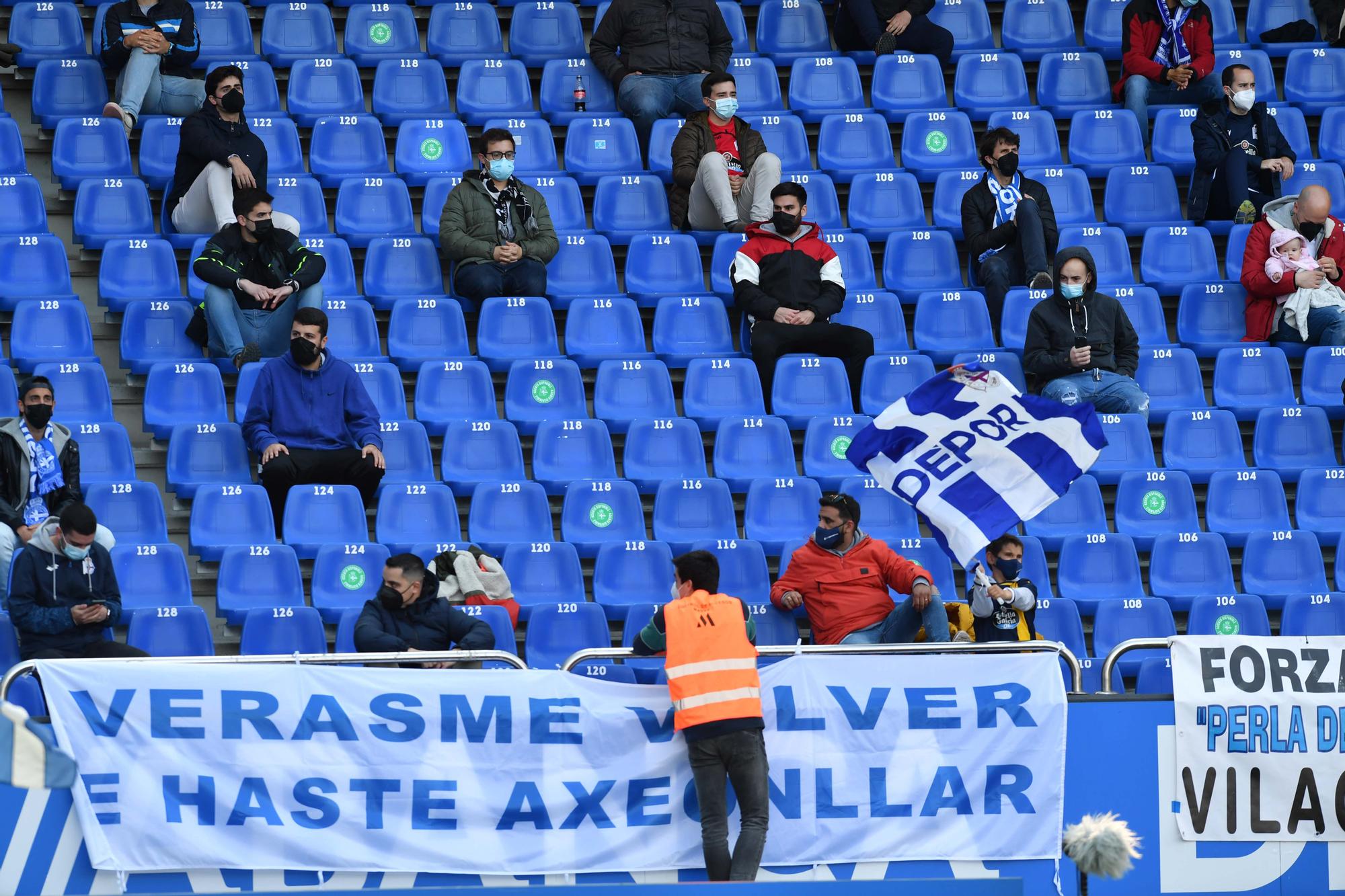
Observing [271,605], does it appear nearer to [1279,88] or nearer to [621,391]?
[621,391]

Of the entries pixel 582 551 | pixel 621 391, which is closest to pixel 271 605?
pixel 582 551

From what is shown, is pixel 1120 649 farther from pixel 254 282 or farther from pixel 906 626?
pixel 254 282

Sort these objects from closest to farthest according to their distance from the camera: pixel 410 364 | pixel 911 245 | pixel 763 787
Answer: pixel 763 787 → pixel 410 364 → pixel 911 245

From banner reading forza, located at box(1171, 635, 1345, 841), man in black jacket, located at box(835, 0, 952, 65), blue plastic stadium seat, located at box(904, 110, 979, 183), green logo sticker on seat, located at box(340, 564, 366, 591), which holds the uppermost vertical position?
man in black jacket, located at box(835, 0, 952, 65)

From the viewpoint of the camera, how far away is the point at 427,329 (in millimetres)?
12805

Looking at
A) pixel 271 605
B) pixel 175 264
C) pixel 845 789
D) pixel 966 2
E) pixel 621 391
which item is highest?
pixel 966 2

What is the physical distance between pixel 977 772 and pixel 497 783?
2.16 meters

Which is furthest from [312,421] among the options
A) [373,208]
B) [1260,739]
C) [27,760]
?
[27,760]

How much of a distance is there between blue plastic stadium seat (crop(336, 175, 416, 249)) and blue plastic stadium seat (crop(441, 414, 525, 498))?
6.88 ft

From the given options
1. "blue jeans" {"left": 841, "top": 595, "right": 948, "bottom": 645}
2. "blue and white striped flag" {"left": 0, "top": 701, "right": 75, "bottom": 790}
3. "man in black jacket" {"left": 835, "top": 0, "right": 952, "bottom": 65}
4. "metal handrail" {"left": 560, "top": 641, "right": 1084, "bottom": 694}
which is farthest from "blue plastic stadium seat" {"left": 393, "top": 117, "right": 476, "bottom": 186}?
"blue and white striped flag" {"left": 0, "top": 701, "right": 75, "bottom": 790}

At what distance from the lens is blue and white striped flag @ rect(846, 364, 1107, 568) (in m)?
9.98

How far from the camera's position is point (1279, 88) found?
51.4 ft

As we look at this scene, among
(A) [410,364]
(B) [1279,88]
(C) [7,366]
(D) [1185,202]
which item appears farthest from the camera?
(B) [1279,88]

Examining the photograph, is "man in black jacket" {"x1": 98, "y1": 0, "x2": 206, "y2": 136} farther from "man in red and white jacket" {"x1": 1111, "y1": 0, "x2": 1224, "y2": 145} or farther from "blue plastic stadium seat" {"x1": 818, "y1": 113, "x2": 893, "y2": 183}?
"man in red and white jacket" {"x1": 1111, "y1": 0, "x2": 1224, "y2": 145}
